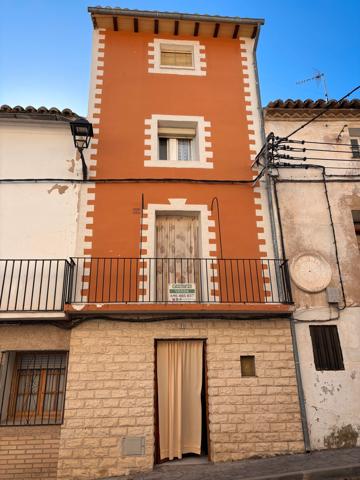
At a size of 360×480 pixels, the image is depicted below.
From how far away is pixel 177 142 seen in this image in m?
8.69

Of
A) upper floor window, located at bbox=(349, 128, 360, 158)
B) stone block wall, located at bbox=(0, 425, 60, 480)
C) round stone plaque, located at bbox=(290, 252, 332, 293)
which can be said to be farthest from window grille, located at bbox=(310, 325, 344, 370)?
stone block wall, located at bbox=(0, 425, 60, 480)

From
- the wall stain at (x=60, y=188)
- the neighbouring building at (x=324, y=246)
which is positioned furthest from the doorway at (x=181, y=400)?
the wall stain at (x=60, y=188)

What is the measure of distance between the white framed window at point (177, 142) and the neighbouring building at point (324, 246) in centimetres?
158

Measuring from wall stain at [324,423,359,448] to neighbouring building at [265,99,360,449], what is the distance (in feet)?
0.05

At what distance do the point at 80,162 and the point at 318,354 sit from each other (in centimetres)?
639

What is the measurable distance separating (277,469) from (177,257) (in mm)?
4105

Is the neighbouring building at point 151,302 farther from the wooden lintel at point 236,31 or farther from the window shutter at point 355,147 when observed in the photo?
the window shutter at point 355,147

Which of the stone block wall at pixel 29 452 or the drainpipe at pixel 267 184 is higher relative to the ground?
the drainpipe at pixel 267 184

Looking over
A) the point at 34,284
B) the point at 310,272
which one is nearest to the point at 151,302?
the point at 34,284

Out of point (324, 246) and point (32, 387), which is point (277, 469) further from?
point (32, 387)

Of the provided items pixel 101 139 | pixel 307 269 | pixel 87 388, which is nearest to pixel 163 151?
pixel 101 139

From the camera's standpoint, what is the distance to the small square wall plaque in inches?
235

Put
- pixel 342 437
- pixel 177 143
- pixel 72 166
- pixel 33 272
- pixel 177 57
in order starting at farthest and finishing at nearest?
pixel 177 57
pixel 177 143
pixel 72 166
pixel 33 272
pixel 342 437

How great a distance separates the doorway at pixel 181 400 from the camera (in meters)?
6.28
